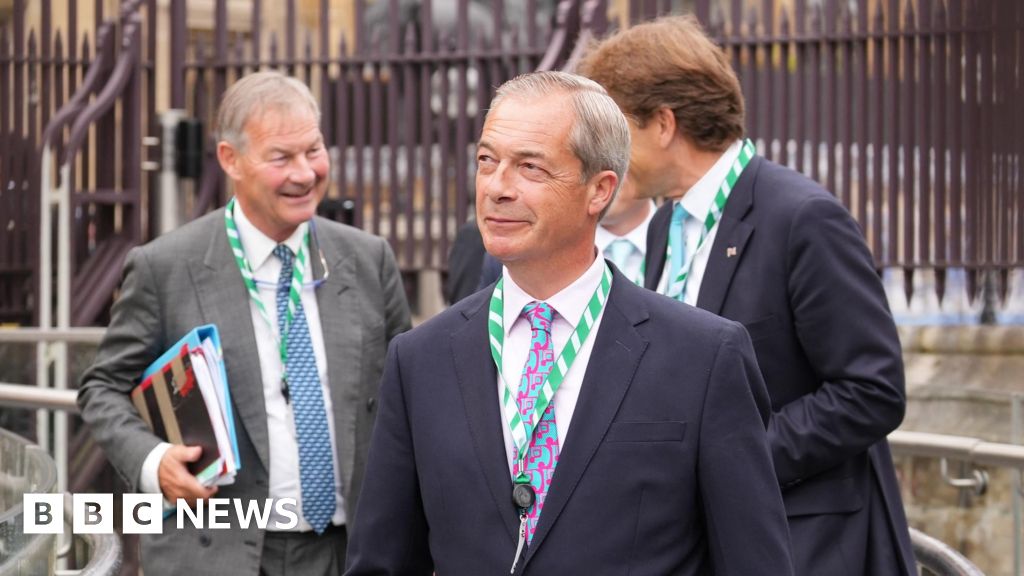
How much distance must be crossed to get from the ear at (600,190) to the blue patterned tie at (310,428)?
5.39 ft

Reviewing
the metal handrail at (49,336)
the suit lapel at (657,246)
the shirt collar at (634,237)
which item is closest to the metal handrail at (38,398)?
the metal handrail at (49,336)

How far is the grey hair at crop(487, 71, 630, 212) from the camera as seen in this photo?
9.81 ft

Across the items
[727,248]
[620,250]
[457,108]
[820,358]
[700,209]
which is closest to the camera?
[820,358]

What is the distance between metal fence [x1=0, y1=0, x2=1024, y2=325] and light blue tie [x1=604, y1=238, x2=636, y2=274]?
422cm

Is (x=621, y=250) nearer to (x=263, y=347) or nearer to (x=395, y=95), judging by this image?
(x=263, y=347)

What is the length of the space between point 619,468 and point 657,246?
153cm

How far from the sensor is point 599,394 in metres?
2.90

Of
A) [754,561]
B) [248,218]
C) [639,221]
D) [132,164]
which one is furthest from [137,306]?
[132,164]

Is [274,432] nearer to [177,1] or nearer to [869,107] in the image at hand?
[869,107]

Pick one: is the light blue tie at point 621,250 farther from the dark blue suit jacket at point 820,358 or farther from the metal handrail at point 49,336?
the metal handrail at point 49,336

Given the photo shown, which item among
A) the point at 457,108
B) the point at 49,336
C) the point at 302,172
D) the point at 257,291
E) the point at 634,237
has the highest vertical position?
the point at 457,108

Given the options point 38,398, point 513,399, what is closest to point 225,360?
point 513,399

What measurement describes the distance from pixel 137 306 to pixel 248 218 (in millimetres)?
399

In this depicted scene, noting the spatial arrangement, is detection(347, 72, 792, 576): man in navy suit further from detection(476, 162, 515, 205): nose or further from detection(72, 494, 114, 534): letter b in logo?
detection(72, 494, 114, 534): letter b in logo
